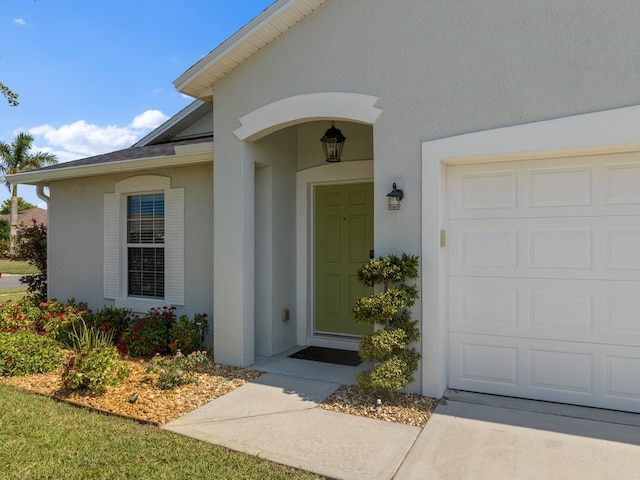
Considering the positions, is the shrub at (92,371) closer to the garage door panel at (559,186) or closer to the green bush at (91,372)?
the green bush at (91,372)

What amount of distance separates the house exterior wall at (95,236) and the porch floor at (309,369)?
156 cm

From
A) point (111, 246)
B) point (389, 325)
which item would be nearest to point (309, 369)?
point (389, 325)

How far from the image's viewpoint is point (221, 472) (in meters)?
3.16

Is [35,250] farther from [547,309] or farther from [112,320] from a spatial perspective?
[547,309]

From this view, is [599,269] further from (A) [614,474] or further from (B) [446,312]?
(A) [614,474]

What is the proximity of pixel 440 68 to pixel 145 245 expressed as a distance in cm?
588

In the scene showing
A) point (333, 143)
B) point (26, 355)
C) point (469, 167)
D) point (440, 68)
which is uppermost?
point (440, 68)

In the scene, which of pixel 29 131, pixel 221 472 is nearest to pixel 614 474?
pixel 221 472

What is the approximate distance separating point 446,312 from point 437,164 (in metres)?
1.69

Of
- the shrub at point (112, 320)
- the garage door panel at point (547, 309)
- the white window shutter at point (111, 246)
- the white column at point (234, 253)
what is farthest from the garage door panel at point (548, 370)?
the white window shutter at point (111, 246)

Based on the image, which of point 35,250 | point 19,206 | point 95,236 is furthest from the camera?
point 19,206

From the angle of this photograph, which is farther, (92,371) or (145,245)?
(145,245)

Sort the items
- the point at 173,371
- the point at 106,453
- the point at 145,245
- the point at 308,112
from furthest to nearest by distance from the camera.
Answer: the point at 145,245, the point at 308,112, the point at 173,371, the point at 106,453

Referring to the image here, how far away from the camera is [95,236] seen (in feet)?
26.7
